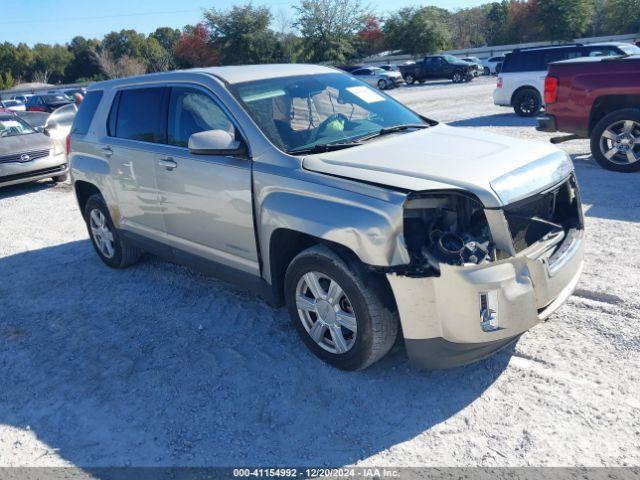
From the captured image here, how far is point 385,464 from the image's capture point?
2922mm

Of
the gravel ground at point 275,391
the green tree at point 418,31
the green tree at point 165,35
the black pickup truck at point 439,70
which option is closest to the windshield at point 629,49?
the gravel ground at point 275,391

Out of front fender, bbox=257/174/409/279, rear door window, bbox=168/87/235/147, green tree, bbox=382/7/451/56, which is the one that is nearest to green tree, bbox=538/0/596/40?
green tree, bbox=382/7/451/56

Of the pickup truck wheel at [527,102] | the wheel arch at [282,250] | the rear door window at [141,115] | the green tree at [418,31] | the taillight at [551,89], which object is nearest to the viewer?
the wheel arch at [282,250]

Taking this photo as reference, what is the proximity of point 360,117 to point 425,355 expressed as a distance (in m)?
2.06

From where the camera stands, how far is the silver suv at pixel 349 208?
122 inches

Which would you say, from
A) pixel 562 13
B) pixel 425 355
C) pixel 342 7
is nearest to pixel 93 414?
pixel 425 355

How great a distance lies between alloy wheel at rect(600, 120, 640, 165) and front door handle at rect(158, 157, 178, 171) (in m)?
6.50

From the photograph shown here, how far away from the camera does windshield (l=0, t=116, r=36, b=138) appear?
36.2 feet

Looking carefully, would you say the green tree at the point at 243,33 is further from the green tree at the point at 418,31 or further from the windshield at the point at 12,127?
the windshield at the point at 12,127

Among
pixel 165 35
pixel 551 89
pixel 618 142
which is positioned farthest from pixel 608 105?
pixel 165 35

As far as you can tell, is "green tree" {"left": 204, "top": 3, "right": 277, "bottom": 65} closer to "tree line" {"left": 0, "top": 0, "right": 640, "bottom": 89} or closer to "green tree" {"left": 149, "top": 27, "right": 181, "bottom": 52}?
"tree line" {"left": 0, "top": 0, "right": 640, "bottom": 89}

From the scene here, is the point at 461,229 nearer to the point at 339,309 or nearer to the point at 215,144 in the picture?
the point at 339,309

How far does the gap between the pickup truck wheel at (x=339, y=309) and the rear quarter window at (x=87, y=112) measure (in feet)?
10.7

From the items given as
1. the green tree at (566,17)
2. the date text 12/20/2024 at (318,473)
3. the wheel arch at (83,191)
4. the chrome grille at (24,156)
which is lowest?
the date text 12/20/2024 at (318,473)
